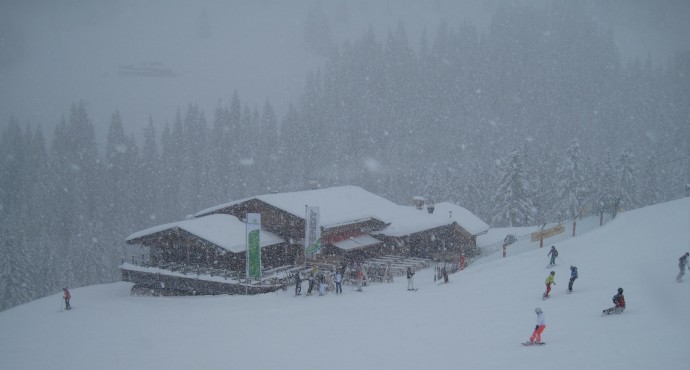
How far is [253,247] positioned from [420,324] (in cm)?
1313

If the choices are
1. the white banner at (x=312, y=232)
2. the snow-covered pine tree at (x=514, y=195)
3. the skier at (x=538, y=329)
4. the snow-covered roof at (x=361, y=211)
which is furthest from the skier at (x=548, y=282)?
the snow-covered pine tree at (x=514, y=195)

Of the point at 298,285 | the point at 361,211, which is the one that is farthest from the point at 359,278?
the point at 361,211

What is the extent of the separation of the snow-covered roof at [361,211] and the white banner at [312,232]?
46.4 inches

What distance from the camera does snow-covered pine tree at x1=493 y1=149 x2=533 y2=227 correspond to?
52.7 meters

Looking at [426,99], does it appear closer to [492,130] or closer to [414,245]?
[492,130]

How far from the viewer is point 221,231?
30047 millimetres

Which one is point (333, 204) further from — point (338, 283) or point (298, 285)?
point (338, 283)

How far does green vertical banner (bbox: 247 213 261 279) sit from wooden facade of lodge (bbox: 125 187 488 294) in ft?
2.45

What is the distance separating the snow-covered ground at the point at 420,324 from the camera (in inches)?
516

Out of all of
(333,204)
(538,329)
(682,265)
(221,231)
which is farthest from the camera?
(333,204)

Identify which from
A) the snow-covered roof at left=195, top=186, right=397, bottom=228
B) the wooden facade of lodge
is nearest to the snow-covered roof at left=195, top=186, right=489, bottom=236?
the snow-covered roof at left=195, top=186, right=397, bottom=228

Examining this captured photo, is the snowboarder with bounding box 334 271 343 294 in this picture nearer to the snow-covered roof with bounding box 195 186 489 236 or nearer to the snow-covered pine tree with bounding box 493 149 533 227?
the snow-covered roof with bounding box 195 186 489 236

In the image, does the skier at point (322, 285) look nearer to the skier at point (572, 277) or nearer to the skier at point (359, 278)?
the skier at point (359, 278)

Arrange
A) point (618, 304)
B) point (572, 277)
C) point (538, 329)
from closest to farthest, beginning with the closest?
point (538, 329) < point (618, 304) < point (572, 277)
